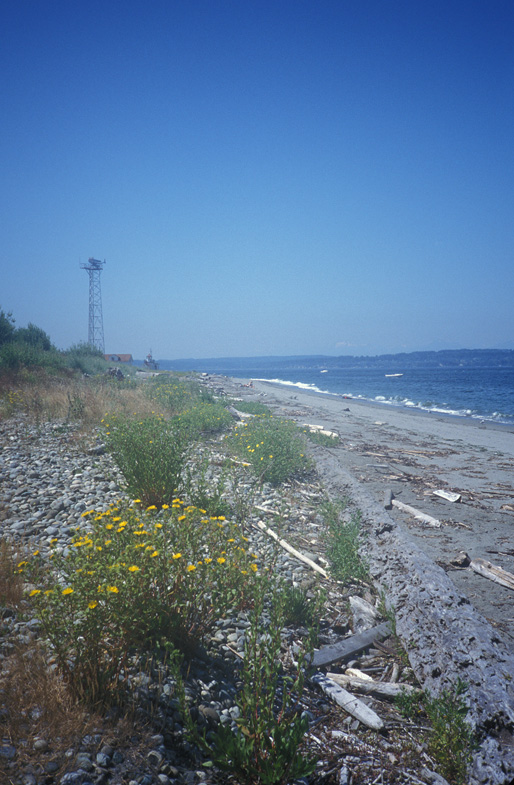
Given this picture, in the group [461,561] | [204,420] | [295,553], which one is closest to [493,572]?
[461,561]

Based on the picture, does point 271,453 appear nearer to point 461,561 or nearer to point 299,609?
point 461,561

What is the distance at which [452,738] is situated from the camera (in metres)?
2.24

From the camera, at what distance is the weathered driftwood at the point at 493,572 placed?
4.18 meters

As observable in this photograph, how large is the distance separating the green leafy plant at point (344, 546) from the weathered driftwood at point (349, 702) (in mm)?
1528

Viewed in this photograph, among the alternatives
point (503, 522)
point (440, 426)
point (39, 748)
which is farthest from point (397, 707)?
point (440, 426)

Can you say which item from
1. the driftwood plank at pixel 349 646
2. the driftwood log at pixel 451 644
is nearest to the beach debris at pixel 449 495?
the driftwood log at pixel 451 644

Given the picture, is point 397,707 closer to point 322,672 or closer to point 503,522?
point 322,672

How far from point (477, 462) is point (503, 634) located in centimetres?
746

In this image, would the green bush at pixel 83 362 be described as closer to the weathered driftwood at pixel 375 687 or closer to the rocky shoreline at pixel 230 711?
the rocky shoreline at pixel 230 711

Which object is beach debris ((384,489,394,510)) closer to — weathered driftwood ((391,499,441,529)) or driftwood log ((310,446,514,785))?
weathered driftwood ((391,499,441,529))

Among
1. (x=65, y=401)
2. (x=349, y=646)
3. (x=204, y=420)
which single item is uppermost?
(x=65, y=401)

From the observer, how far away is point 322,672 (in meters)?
3.17

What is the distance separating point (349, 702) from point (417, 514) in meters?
3.84

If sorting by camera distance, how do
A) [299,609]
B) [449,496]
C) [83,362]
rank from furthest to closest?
Answer: [83,362], [449,496], [299,609]
